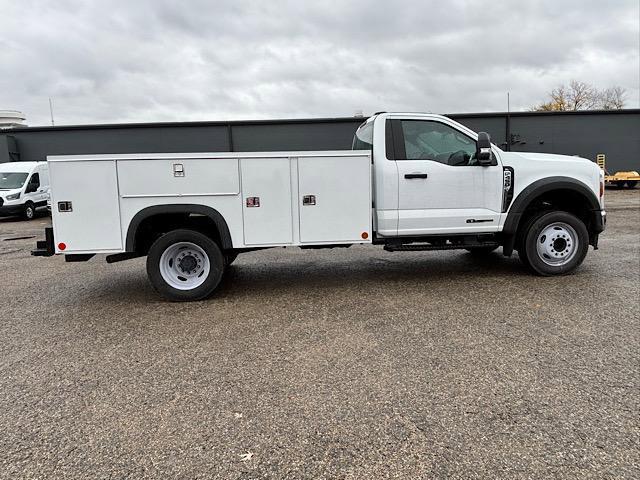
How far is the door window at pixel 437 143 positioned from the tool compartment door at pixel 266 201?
67.5 inches

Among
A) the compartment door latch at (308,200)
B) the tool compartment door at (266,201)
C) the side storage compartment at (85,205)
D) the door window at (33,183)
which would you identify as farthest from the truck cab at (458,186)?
the door window at (33,183)

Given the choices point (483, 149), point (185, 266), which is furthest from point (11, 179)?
point (483, 149)

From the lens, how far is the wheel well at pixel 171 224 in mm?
5699

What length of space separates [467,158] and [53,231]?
17.3ft

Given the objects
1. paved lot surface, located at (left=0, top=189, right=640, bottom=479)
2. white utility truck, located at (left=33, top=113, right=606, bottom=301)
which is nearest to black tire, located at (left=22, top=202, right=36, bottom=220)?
paved lot surface, located at (left=0, top=189, right=640, bottom=479)

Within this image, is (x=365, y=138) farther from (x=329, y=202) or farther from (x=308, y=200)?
(x=308, y=200)

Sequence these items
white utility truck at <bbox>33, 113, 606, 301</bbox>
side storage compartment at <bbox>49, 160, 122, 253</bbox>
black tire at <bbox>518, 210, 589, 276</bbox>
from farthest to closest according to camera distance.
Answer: black tire at <bbox>518, 210, 589, 276</bbox>, white utility truck at <bbox>33, 113, 606, 301</bbox>, side storage compartment at <bbox>49, 160, 122, 253</bbox>

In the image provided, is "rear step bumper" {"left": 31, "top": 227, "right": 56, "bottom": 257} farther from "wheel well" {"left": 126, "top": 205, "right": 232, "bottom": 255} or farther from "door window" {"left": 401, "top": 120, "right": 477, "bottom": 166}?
"door window" {"left": 401, "top": 120, "right": 477, "bottom": 166}

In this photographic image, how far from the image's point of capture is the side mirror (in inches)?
243

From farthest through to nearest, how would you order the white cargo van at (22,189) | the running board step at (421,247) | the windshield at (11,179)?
the windshield at (11,179) → the white cargo van at (22,189) → the running board step at (421,247)

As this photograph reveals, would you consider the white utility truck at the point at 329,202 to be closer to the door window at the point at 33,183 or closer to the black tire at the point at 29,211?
the black tire at the point at 29,211

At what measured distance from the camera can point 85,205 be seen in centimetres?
560

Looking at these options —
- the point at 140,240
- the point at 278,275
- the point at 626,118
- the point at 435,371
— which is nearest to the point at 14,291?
the point at 140,240

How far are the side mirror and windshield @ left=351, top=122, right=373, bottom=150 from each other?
140cm
